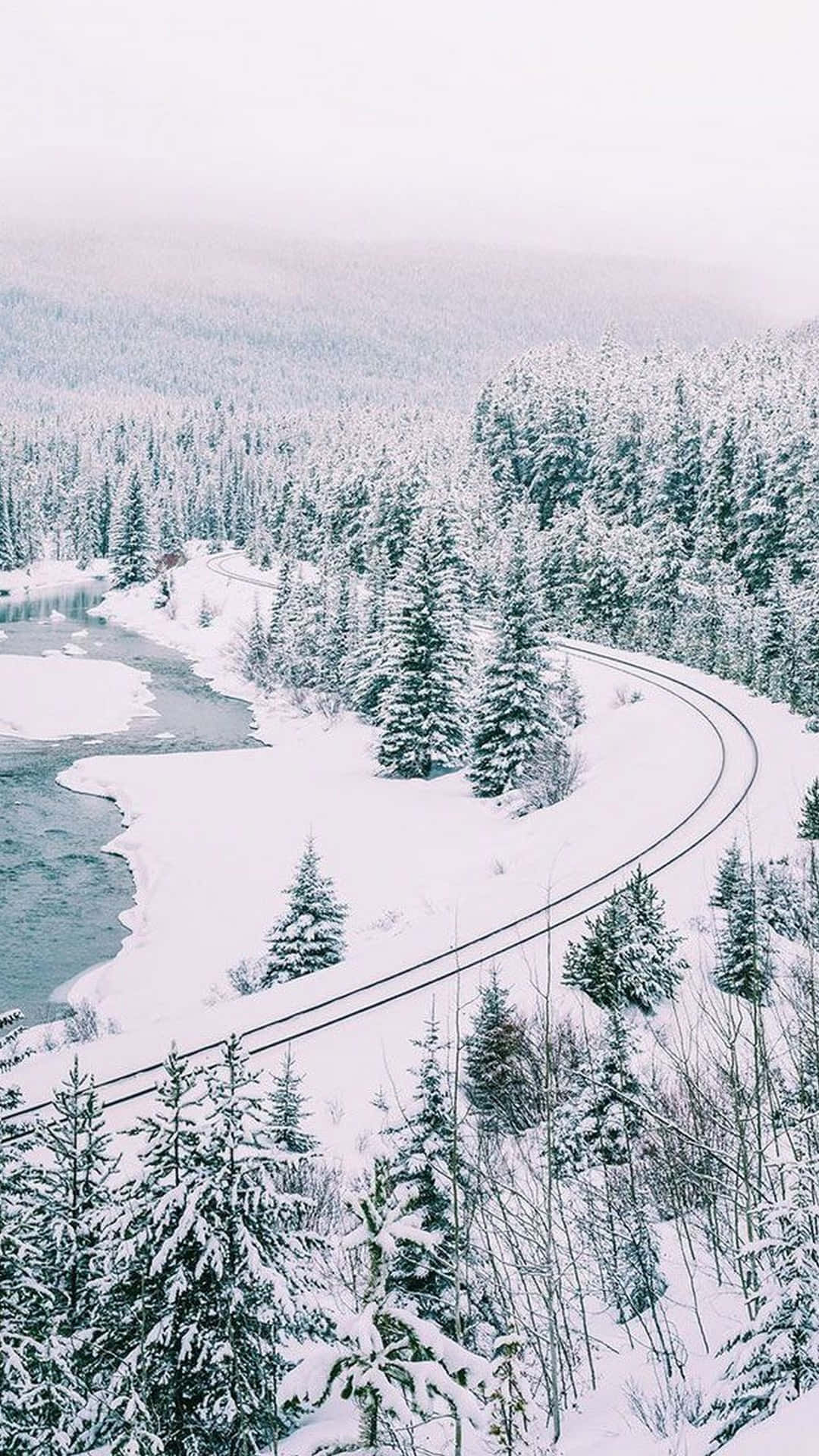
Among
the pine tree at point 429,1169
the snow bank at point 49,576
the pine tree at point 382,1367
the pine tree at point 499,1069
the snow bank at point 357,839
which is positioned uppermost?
the pine tree at point 382,1367

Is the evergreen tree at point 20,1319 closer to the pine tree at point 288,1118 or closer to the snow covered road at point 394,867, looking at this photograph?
the pine tree at point 288,1118

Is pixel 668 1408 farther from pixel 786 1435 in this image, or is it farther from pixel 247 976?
pixel 247 976

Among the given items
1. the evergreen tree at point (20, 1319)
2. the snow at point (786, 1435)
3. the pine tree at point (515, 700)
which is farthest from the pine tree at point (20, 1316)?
the pine tree at point (515, 700)

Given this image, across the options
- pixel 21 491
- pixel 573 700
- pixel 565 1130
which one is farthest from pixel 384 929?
pixel 21 491

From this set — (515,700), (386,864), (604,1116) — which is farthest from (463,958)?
(515,700)

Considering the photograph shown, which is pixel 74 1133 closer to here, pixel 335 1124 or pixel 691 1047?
pixel 335 1124
